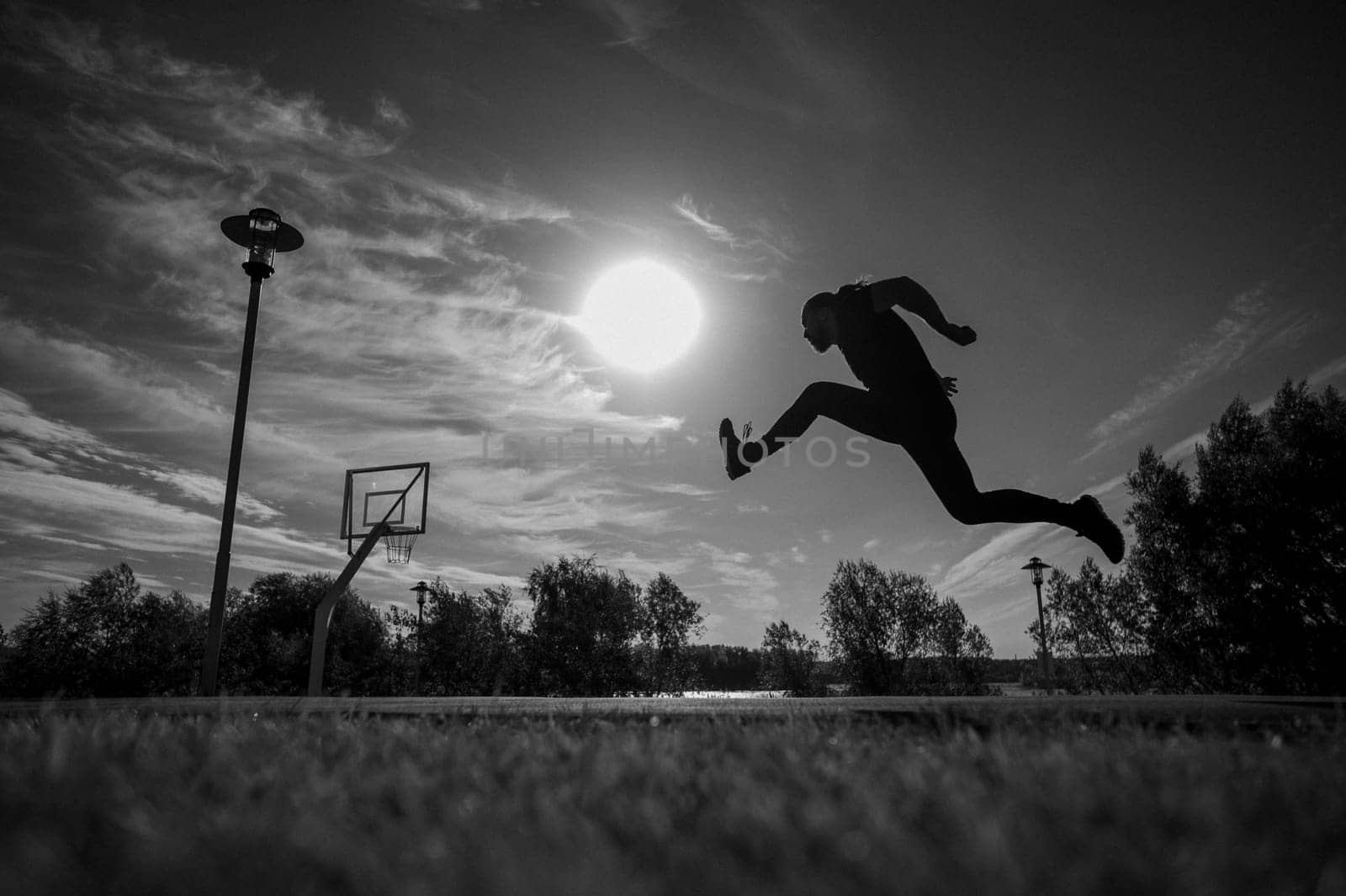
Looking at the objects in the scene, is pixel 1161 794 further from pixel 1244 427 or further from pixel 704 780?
pixel 1244 427

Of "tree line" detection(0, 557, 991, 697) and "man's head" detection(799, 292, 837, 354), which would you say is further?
"tree line" detection(0, 557, 991, 697)

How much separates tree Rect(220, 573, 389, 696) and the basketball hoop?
25.5 m

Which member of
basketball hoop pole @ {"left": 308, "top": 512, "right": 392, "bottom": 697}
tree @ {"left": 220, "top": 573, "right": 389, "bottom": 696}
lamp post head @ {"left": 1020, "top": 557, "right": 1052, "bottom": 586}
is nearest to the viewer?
basketball hoop pole @ {"left": 308, "top": 512, "right": 392, "bottom": 697}

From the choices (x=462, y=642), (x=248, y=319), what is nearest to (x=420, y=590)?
(x=462, y=642)

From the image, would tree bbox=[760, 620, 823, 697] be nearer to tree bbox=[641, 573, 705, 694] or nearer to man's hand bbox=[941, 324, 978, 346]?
tree bbox=[641, 573, 705, 694]

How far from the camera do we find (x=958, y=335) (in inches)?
248

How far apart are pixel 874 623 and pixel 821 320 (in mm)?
49512

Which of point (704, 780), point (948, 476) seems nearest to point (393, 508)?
point (948, 476)

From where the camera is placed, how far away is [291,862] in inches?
39.2

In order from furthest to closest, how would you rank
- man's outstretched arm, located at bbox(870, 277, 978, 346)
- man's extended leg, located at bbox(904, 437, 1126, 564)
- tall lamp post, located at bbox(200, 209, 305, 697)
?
tall lamp post, located at bbox(200, 209, 305, 697)
man's outstretched arm, located at bbox(870, 277, 978, 346)
man's extended leg, located at bbox(904, 437, 1126, 564)

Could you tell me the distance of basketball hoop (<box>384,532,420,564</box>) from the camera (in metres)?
22.4

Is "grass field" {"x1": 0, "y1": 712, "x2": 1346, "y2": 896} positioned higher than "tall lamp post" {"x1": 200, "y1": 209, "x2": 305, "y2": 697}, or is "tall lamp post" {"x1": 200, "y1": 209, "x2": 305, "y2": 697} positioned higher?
"tall lamp post" {"x1": 200, "y1": 209, "x2": 305, "y2": 697}

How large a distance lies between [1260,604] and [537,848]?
99.4ft

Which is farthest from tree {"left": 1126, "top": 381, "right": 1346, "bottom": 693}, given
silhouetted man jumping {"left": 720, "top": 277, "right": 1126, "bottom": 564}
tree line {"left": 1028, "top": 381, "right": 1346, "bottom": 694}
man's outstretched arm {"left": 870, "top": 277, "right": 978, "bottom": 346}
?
man's outstretched arm {"left": 870, "top": 277, "right": 978, "bottom": 346}
